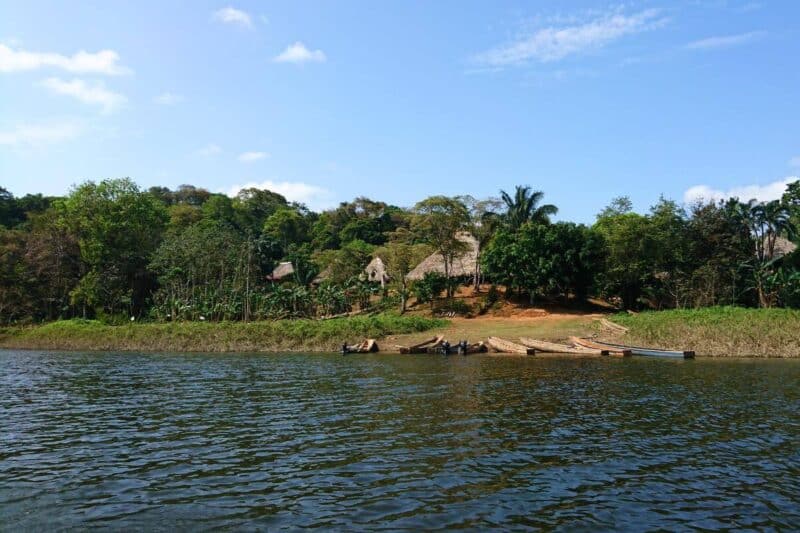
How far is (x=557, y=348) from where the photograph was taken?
121 feet

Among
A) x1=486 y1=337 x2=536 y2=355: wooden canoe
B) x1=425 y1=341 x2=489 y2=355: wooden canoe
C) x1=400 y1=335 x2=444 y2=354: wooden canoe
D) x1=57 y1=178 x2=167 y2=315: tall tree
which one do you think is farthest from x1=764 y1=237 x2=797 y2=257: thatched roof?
x1=57 y1=178 x2=167 y2=315: tall tree

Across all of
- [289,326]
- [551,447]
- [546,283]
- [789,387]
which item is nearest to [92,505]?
[551,447]

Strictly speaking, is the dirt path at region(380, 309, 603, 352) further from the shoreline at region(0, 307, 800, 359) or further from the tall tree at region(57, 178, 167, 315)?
the tall tree at region(57, 178, 167, 315)

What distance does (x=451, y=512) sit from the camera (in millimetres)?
9734

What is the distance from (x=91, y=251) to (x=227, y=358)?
112 feet

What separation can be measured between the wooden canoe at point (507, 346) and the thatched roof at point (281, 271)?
4674cm

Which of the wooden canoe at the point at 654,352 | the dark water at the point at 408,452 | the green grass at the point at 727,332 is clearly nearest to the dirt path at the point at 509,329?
→ the green grass at the point at 727,332

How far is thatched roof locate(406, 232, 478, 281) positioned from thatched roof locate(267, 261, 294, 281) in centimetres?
2494

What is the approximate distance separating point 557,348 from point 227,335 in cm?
2487

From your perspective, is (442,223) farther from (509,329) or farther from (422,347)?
(422,347)

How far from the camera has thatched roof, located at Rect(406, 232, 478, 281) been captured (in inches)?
2438

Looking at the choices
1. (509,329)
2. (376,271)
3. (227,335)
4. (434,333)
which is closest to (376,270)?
(376,271)

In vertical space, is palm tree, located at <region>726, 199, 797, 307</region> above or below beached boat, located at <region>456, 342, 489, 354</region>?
above

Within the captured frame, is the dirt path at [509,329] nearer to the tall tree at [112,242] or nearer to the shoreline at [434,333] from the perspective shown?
the shoreline at [434,333]
